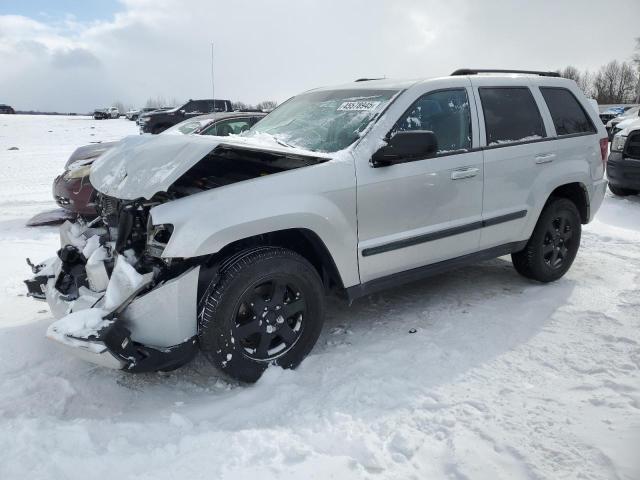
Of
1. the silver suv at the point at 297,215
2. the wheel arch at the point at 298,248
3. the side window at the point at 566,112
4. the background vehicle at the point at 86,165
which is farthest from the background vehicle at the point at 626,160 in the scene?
the wheel arch at the point at 298,248

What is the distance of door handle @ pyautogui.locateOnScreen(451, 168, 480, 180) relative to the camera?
12.1 ft

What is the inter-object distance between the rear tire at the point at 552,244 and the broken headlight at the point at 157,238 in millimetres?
3248

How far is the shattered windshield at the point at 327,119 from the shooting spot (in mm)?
3521

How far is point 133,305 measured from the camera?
8.80 feet

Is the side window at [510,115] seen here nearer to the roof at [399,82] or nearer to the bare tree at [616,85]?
the roof at [399,82]

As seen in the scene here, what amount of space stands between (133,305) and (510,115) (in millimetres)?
3312

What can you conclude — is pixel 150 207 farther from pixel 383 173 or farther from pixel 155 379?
pixel 383 173

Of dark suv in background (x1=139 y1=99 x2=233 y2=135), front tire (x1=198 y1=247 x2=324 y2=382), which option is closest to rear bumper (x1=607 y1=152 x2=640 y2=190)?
front tire (x1=198 y1=247 x2=324 y2=382)

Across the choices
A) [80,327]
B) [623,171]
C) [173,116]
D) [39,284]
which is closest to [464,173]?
[80,327]

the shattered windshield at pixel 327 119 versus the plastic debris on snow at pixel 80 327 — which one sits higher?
the shattered windshield at pixel 327 119

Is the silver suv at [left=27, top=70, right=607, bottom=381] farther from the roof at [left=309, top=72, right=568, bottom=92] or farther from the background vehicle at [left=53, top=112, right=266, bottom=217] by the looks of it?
the background vehicle at [left=53, top=112, right=266, bottom=217]

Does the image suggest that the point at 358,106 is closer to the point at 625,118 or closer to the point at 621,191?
the point at 621,191

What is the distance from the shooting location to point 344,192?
3178 millimetres

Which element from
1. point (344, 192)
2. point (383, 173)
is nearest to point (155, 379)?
point (344, 192)
